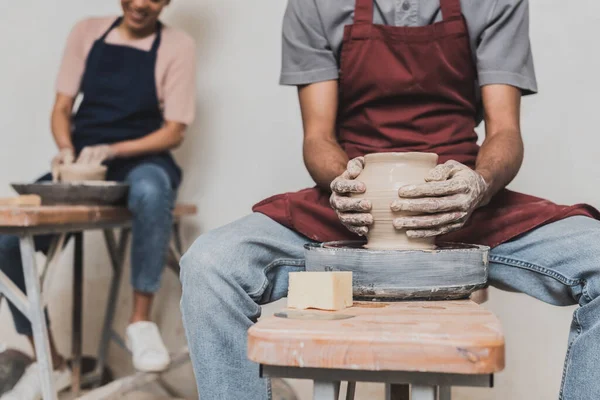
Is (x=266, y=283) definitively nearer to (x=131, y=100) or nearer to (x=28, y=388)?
(x=28, y=388)

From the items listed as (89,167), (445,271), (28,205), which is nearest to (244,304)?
(445,271)

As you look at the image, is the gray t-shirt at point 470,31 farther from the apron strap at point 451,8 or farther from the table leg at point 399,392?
the table leg at point 399,392

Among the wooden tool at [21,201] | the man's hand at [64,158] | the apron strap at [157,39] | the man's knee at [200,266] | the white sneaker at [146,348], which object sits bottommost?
the white sneaker at [146,348]

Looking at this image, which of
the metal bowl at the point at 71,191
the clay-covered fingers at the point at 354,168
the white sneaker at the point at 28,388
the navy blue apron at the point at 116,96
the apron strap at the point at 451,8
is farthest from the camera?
the navy blue apron at the point at 116,96

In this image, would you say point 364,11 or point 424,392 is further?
point 364,11

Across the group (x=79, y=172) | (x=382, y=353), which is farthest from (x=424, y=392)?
(x=79, y=172)

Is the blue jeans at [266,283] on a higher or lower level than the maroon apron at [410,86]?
lower

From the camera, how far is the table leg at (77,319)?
6.82 feet

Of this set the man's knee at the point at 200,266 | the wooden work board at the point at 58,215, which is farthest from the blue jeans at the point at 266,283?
the wooden work board at the point at 58,215

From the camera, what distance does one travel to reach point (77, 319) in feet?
7.04

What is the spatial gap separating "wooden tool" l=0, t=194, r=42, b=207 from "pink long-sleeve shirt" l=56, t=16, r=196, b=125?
2.28 ft

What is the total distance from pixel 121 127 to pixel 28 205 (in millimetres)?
671

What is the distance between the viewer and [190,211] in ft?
7.63

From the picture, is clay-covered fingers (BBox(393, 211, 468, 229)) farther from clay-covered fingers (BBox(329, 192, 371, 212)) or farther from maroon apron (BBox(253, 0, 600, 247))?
maroon apron (BBox(253, 0, 600, 247))
